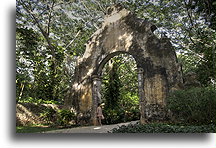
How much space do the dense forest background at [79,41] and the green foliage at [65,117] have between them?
51.3 inches

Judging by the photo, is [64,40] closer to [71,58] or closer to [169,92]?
[71,58]

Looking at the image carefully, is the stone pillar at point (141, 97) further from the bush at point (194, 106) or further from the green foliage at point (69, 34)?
the green foliage at point (69, 34)

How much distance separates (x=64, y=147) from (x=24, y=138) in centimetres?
87

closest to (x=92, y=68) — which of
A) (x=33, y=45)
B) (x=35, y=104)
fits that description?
(x=33, y=45)

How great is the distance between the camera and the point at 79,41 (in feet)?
35.2

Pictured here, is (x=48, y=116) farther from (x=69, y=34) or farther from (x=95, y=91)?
(x=69, y=34)

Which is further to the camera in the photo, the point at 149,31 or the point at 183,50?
the point at 183,50

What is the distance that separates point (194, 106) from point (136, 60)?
230 cm

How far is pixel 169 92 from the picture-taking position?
578 cm

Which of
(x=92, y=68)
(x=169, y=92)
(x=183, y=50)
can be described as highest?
(x=183, y=50)

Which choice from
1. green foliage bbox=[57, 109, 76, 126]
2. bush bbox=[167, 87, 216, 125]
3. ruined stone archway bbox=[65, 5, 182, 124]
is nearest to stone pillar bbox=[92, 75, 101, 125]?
ruined stone archway bbox=[65, 5, 182, 124]

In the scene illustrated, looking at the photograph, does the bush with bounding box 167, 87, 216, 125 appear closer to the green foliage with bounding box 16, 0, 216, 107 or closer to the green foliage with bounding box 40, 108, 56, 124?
the green foliage with bounding box 16, 0, 216, 107

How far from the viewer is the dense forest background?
6520 millimetres

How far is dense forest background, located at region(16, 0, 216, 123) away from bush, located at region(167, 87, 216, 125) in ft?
4.88
